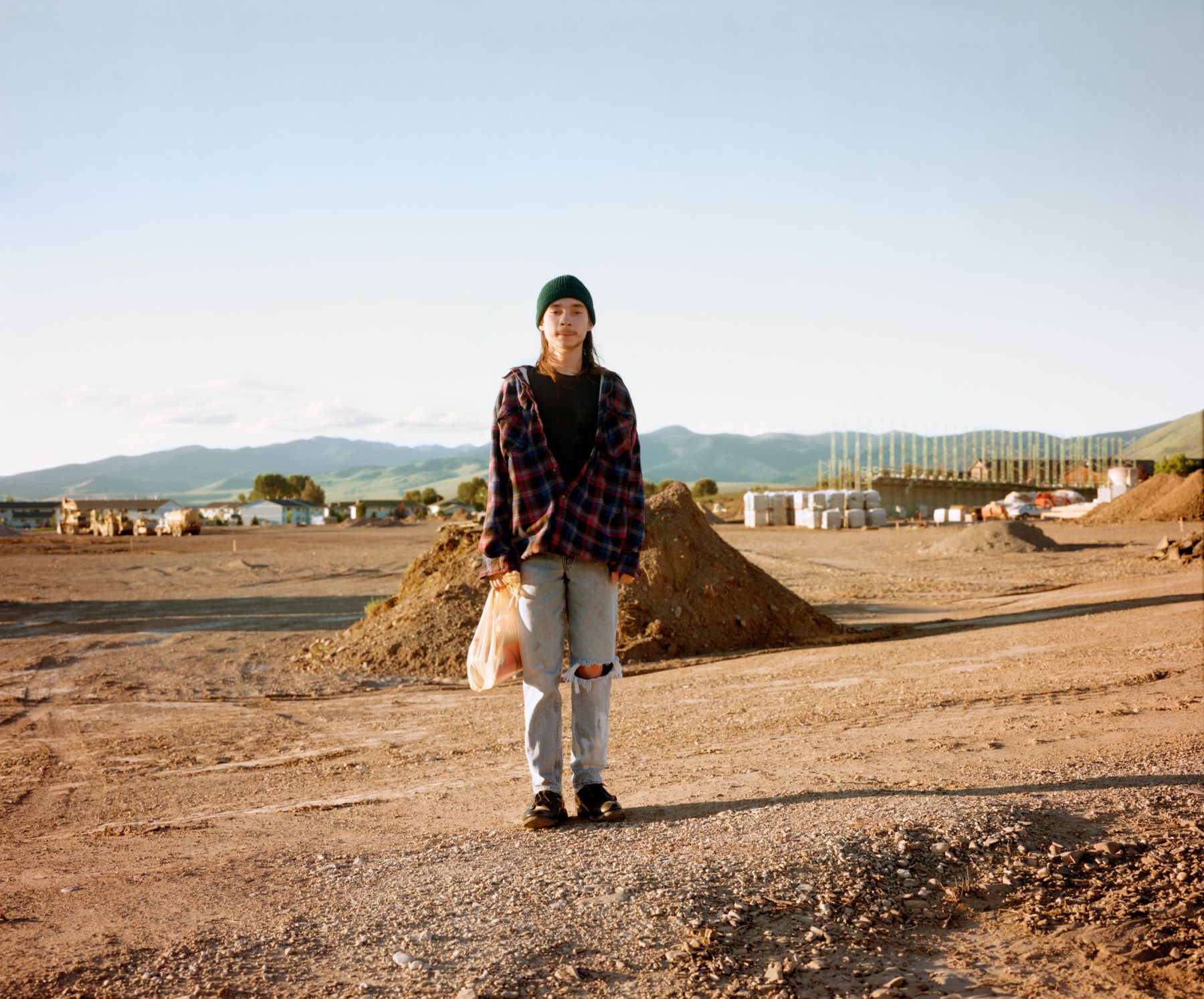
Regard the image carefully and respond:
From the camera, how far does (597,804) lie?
433 cm

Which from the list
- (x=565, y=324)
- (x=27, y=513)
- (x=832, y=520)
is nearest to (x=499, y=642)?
(x=565, y=324)

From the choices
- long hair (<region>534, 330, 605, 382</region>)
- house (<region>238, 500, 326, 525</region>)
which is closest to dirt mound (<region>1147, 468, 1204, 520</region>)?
long hair (<region>534, 330, 605, 382</region>)

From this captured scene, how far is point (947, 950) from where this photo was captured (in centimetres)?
301

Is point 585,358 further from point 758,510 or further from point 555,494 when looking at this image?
point 758,510

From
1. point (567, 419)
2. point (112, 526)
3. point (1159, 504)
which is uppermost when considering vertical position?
point (567, 419)

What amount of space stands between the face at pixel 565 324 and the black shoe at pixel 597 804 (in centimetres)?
187

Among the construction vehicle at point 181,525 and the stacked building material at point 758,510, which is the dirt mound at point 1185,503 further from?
the construction vehicle at point 181,525

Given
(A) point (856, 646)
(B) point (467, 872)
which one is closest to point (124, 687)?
(A) point (856, 646)

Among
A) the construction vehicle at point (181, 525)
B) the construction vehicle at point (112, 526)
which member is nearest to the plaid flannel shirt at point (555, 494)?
the construction vehicle at point (181, 525)

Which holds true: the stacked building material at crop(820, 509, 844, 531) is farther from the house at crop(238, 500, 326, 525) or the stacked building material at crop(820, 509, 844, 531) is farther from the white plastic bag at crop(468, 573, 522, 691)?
the house at crop(238, 500, 326, 525)

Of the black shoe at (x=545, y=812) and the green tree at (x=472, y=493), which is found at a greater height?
the green tree at (x=472, y=493)

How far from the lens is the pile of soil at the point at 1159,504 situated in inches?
1622

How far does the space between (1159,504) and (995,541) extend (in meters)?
19.1

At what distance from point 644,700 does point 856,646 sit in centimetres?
371
